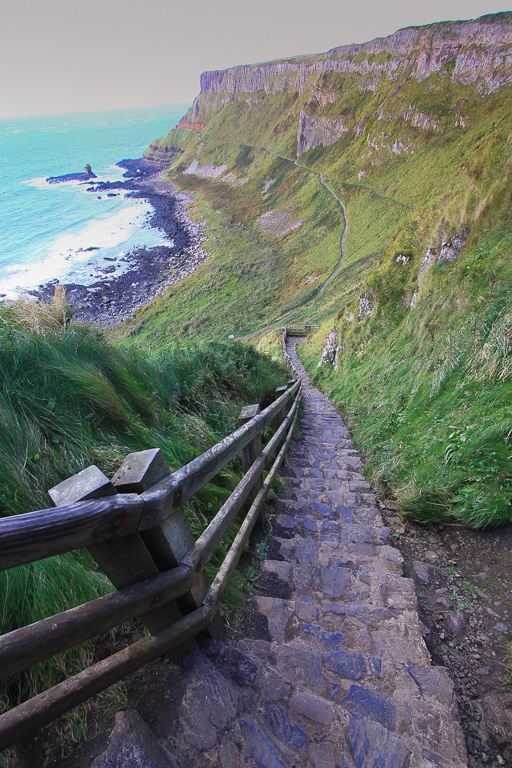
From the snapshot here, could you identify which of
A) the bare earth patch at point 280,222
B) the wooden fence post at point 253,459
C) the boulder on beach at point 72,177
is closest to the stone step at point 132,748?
the wooden fence post at point 253,459

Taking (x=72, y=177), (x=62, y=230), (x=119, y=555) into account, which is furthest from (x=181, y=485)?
(x=72, y=177)

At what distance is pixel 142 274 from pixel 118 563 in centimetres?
4788

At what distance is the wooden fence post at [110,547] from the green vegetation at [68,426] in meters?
0.53

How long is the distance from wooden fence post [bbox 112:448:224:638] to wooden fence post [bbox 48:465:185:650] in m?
0.07

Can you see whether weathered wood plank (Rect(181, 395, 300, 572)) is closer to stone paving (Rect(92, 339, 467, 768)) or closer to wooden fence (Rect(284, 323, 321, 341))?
stone paving (Rect(92, 339, 467, 768))

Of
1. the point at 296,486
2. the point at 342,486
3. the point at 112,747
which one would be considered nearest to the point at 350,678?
the point at 112,747

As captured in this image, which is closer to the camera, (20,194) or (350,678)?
(350,678)

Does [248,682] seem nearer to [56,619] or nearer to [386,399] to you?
[56,619]

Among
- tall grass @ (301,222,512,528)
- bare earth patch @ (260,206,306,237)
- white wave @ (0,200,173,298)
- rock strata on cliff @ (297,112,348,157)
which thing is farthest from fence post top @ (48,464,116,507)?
rock strata on cliff @ (297,112,348,157)

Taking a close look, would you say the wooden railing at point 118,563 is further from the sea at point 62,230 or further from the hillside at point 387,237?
the sea at point 62,230

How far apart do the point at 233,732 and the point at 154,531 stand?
2.90 ft

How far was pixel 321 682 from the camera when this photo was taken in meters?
1.87

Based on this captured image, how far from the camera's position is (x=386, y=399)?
705cm

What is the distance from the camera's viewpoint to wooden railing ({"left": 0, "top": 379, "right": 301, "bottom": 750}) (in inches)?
41.8
